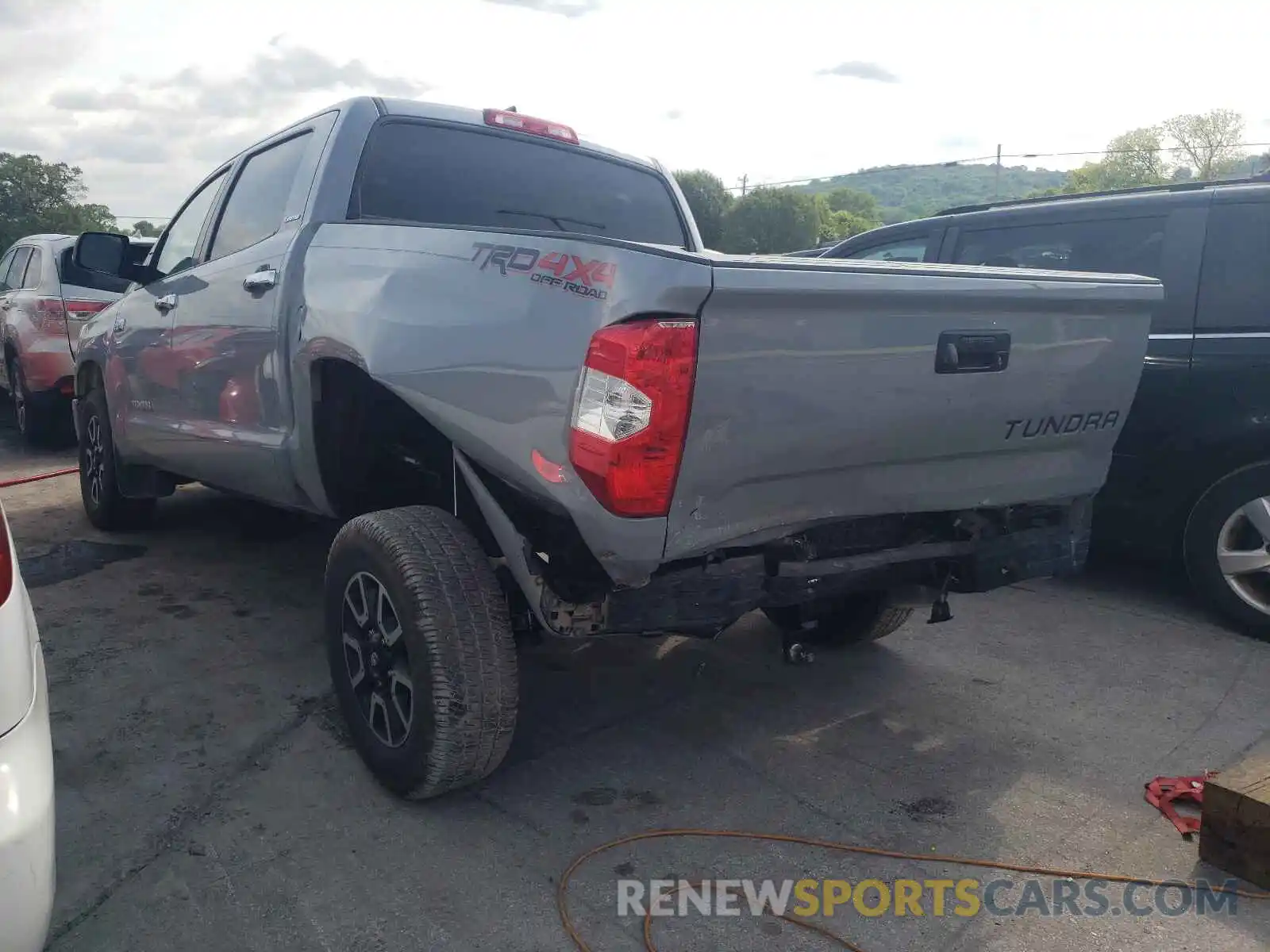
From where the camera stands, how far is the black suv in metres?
4.21

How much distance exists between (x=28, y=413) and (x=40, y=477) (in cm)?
176

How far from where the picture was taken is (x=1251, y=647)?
4148mm

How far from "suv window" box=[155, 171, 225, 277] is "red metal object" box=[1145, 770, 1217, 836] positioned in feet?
13.9

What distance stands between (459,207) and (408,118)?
38 centimetres

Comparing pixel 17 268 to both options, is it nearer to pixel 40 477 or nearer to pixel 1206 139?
pixel 40 477

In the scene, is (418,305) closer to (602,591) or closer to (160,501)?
(602,591)

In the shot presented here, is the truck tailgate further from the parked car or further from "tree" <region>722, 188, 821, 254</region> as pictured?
"tree" <region>722, 188, 821, 254</region>

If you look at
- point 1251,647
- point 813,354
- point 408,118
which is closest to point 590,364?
point 813,354

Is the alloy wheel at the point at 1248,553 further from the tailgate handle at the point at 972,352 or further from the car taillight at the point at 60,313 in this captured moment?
the car taillight at the point at 60,313

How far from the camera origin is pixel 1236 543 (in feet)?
14.1

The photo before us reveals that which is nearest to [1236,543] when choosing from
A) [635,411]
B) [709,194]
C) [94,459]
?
[635,411]

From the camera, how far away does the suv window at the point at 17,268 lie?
29.6 feet

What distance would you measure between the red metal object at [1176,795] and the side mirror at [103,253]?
4794 millimetres

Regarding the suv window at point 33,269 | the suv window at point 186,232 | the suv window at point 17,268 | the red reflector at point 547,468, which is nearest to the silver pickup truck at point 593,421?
the red reflector at point 547,468
